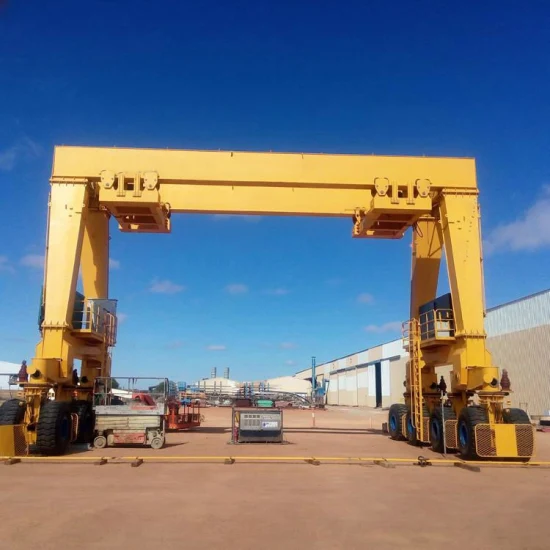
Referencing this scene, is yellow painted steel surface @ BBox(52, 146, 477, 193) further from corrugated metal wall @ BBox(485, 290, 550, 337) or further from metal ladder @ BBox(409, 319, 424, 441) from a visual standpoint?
corrugated metal wall @ BBox(485, 290, 550, 337)

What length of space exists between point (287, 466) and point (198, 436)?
9251 millimetres

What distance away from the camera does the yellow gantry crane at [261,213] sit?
14641 mm

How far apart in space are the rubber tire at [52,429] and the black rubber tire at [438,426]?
994 centimetres

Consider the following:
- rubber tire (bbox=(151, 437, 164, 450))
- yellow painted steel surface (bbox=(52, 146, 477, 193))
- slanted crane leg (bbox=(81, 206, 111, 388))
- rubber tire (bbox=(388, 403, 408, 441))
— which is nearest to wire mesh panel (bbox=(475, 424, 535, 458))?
rubber tire (bbox=(388, 403, 408, 441))

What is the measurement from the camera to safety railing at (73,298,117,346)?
53.2ft

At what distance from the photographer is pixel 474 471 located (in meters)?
11.6

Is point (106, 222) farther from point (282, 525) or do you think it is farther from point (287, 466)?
point (282, 525)

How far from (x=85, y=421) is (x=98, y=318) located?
3166 millimetres

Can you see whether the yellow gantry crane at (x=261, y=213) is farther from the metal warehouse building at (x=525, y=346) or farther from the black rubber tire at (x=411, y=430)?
the metal warehouse building at (x=525, y=346)

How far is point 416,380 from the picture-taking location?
55.2ft

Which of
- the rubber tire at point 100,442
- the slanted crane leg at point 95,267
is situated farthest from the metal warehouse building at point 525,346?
the rubber tire at point 100,442

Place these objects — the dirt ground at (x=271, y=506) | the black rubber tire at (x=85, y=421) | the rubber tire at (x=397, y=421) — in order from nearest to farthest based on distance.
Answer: the dirt ground at (x=271, y=506), the black rubber tire at (x=85, y=421), the rubber tire at (x=397, y=421)

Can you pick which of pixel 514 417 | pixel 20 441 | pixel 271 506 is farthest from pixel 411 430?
pixel 20 441

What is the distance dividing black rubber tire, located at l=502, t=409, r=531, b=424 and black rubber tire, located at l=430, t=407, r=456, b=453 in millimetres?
1489
